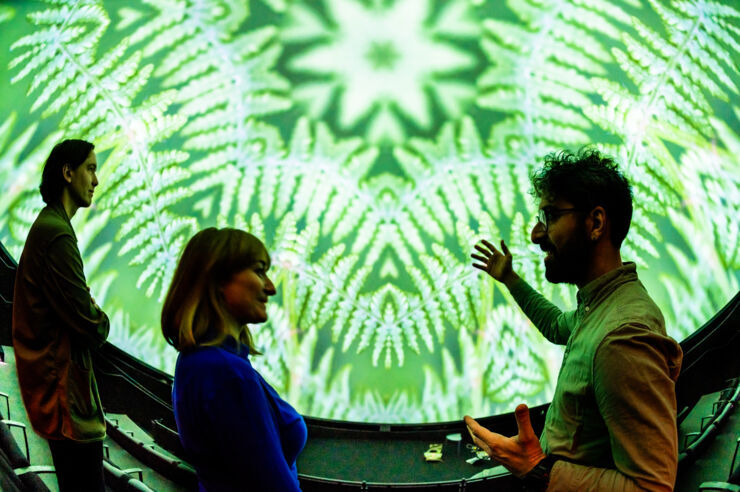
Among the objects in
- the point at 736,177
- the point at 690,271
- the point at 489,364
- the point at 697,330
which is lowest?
the point at 489,364

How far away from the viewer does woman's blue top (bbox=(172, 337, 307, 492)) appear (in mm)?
907

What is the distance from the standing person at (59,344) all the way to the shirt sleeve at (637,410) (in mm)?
1272

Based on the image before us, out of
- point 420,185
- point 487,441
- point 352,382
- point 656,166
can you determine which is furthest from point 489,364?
point 487,441

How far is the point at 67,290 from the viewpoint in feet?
4.97

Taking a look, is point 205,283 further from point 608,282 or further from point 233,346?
point 608,282

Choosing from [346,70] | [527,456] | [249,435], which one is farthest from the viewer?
[346,70]

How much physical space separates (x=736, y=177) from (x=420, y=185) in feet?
5.77

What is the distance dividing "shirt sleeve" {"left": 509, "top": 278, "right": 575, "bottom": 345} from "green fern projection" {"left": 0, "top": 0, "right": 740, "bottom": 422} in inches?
61.7

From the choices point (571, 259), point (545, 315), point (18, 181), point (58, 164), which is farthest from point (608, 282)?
point (18, 181)

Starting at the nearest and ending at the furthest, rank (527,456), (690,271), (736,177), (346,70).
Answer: (527,456), (736,177), (690,271), (346,70)

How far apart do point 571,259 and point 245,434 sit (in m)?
0.77

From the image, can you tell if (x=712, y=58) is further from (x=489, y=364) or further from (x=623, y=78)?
(x=489, y=364)

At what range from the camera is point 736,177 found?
2.62 m

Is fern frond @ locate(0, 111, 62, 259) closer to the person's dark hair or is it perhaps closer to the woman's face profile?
the person's dark hair
